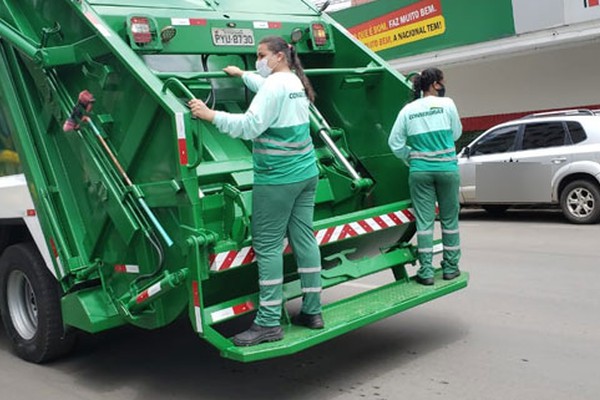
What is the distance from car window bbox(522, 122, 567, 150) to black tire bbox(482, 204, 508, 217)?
5.21ft

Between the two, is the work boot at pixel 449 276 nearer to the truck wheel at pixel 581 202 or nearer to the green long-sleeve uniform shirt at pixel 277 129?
the green long-sleeve uniform shirt at pixel 277 129

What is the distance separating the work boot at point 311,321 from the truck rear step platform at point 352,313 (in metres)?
0.04

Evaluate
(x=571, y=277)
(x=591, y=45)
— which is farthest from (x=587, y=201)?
(x=591, y=45)

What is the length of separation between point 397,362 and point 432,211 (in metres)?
1.15

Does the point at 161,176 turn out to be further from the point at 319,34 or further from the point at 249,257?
the point at 319,34

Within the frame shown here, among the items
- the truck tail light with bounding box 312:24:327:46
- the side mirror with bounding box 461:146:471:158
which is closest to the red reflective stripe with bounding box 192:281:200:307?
the truck tail light with bounding box 312:24:327:46

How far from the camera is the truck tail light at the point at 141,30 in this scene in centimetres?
482

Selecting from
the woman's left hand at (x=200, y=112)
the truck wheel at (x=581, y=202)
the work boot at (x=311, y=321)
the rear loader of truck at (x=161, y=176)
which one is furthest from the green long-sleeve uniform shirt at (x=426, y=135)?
the truck wheel at (x=581, y=202)

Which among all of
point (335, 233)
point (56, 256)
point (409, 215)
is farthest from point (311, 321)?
point (56, 256)

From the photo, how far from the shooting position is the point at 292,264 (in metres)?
4.90

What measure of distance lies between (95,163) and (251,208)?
1037 millimetres

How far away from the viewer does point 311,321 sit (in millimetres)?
4379

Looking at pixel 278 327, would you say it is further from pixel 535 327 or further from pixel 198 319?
pixel 535 327

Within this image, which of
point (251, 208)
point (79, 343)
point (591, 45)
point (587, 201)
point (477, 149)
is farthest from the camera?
point (591, 45)
